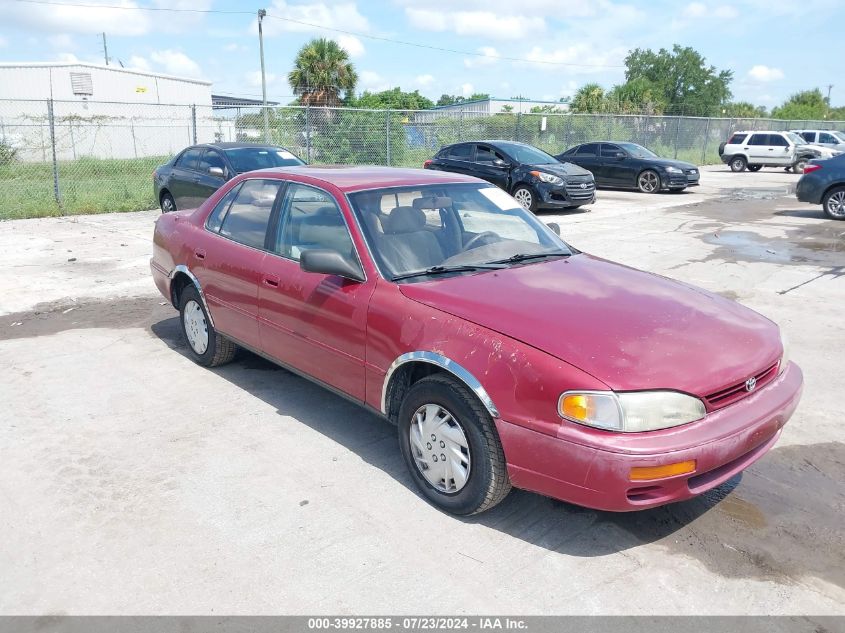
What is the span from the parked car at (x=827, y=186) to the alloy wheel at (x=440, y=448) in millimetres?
14023

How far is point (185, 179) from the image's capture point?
12555mm

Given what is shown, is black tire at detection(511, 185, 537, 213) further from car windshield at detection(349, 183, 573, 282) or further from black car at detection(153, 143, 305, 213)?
car windshield at detection(349, 183, 573, 282)

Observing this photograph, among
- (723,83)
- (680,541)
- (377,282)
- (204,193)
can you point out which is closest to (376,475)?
(377,282)

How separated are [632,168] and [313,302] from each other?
18108 mm

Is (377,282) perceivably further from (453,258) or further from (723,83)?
(723,83)

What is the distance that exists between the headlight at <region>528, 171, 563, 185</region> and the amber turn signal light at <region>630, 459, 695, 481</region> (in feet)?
41.6

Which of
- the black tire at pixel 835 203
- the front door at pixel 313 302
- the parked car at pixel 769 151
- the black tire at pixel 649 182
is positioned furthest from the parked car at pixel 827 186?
the parked car at pixel 769 151

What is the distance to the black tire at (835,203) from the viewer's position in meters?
14.4

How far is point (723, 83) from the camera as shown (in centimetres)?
7288

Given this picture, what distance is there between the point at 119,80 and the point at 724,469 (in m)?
41.7

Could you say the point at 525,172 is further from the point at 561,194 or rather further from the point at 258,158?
the point at 258,158

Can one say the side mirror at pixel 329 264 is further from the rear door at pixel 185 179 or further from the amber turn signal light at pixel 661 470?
the rear door at pixel 185 179

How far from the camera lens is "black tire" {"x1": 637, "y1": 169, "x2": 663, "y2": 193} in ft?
66.3

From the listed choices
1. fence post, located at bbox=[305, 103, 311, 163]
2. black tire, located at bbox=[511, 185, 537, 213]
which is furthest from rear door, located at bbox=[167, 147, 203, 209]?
black tire, located at bbox=[511, 185, 537, 213]
